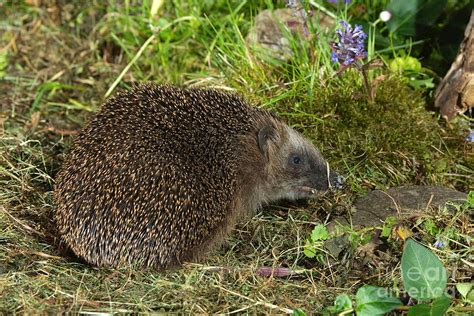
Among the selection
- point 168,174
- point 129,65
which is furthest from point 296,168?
point 129,65

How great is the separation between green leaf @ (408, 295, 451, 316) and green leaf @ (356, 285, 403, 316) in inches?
5.0

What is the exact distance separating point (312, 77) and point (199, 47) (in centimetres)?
168

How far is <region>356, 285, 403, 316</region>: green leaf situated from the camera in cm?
394

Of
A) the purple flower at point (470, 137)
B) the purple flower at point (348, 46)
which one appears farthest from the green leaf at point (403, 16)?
the purple flower at point (470, 137)

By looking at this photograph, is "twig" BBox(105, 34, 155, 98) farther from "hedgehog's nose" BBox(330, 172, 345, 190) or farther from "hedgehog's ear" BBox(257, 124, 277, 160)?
"hedgehog's nose" BBox(330, 172, 345, 190)

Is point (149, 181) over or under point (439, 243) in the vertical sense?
over

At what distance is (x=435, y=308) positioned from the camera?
380 cm

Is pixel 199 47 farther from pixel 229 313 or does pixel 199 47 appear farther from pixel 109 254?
pixel 229 313

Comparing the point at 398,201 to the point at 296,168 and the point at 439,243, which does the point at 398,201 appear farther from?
the point at 296,168

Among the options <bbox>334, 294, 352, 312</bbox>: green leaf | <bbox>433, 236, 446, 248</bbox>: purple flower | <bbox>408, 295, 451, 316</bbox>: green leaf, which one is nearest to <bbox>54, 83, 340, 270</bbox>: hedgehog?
<bbox>433, 236, 446, 248</bbox>: purple flower

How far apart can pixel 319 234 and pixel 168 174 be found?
109 cm

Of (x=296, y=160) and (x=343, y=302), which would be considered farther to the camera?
(x=296, y=160)

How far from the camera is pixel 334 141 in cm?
567

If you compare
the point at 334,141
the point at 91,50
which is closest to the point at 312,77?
the point at 334,141
